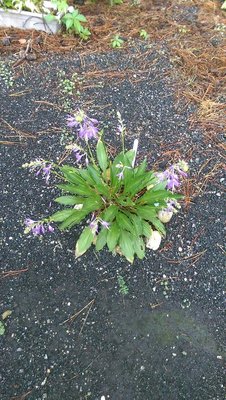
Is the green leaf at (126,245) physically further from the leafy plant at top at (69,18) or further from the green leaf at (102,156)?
the leafy plant at top at (69,18)

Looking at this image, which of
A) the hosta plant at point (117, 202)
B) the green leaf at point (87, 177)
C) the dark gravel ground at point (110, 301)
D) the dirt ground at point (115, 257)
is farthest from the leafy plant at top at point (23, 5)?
the green leaf at point (87, 177)

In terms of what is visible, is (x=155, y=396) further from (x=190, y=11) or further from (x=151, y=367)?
(x=190, y=11)

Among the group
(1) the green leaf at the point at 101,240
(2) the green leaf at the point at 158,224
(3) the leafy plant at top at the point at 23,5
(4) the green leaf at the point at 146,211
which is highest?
(3) the leafy plant at top at the point at 23,5

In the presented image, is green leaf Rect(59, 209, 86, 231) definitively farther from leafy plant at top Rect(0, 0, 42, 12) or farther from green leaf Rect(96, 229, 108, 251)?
leafy plant at top Rect(0, 0, 42, 12)

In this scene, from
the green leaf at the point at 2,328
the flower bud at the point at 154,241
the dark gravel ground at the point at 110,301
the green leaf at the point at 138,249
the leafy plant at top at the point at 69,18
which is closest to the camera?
the dark gravel ground at the point at 110,301

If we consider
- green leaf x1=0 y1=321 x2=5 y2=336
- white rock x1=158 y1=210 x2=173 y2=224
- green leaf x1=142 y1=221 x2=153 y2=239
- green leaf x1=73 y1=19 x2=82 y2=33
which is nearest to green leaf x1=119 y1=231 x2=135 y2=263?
green leaf x1=142 y1=221 x2=153 y2=239

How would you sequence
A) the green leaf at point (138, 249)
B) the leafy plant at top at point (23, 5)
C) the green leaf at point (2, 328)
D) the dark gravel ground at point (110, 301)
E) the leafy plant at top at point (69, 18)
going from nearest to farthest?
1. the dark gravel ground at point (110, 301)
2. the green leaf at point (2, 328)
3. the green leaf at point (138, 249)
4. the leafy plant at top at point (69, 18)
5. the leafy plant at top at point (23, 5)

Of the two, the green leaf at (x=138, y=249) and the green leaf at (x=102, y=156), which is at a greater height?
the green leaf at (x=102, y=156)

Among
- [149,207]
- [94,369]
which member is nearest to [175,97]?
[149,207]
